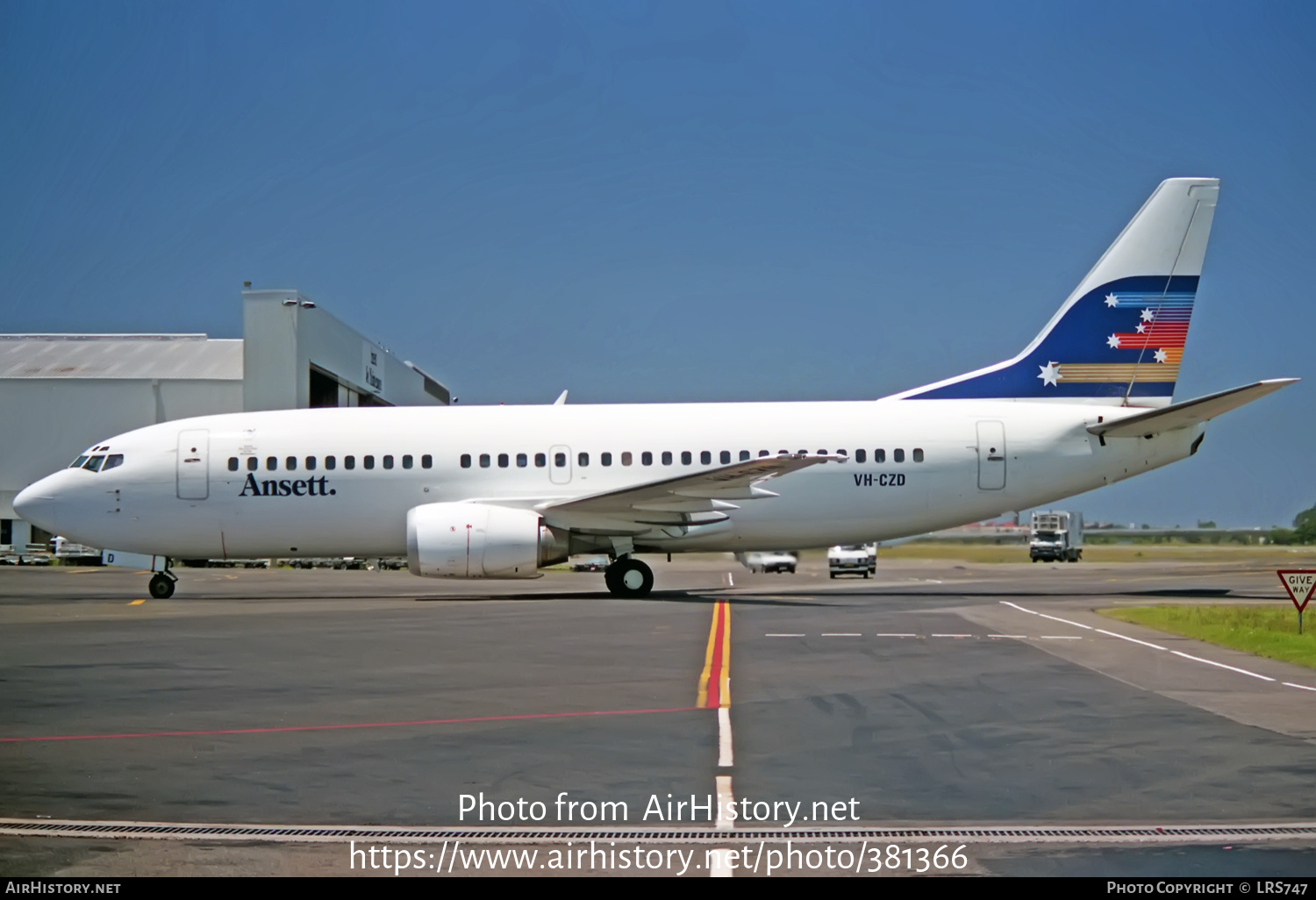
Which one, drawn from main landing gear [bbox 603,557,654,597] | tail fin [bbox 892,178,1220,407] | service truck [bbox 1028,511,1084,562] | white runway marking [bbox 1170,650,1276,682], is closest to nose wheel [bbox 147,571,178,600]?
main landing gear [bbox 603,557,654,597]

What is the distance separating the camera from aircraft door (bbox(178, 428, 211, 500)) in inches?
1096

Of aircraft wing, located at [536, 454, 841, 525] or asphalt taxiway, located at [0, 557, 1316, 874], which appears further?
aircraft wing, located at [536, 454, 841, 525]

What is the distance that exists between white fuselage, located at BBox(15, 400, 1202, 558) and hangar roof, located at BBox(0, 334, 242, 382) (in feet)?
82.4

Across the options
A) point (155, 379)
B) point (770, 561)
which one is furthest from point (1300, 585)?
point (155, 379)

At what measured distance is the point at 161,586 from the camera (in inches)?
1116

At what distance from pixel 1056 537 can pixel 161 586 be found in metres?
53.2

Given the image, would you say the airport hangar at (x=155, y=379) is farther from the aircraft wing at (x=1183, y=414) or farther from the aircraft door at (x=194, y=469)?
the aircraft wing at (x=1183, y=414)

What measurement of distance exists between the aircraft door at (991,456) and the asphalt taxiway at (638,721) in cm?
646

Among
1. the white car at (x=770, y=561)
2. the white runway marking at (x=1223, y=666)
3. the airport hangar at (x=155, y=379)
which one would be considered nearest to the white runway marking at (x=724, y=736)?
the white runway marking at (x=1223, y=666)

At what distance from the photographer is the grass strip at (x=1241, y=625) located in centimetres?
1669

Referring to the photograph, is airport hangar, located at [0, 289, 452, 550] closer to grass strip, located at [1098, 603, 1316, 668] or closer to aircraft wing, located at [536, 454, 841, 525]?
aircraft wing, located at [536, 454, 841, 525]

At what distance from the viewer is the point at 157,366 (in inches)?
2199

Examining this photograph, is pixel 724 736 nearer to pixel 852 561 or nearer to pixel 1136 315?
pixel 1136 315

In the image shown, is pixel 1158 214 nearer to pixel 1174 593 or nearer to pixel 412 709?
pixel 1174 593
